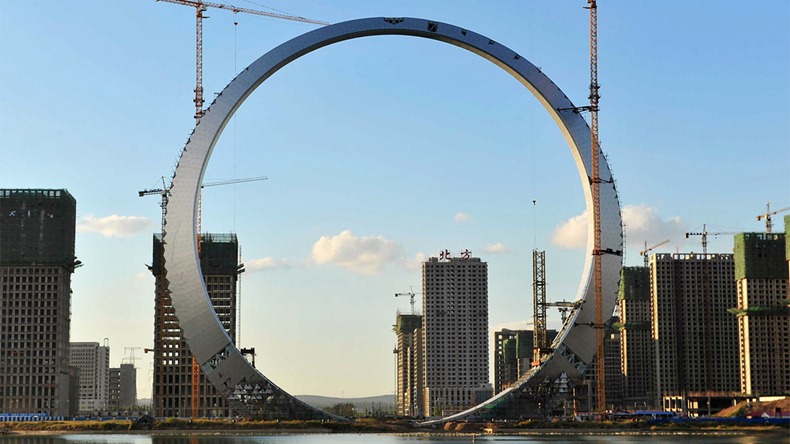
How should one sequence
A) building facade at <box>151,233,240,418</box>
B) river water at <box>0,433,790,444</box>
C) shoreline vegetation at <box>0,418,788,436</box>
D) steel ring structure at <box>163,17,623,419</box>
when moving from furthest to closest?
building facade at <box>151,233,240,418</box> < shoreline vegetation at <box>0,418,788,436</box> < steel ring structure at <box>163,17,623,419</box> < river water at <box>0,433,790,444</box>

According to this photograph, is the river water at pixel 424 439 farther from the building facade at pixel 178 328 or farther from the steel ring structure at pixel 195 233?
the building facade at pixel 178 328

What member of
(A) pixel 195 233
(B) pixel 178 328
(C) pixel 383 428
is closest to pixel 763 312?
(B) pixel 178 328

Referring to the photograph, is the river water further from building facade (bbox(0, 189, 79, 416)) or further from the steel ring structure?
building facade (bbox(0, 189, 79, 416))

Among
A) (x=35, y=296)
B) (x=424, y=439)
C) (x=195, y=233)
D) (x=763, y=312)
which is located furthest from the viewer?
(x=763, y=312)

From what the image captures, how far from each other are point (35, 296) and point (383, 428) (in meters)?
82.6

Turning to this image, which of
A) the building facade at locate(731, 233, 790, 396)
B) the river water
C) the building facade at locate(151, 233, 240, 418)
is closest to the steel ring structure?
the river water

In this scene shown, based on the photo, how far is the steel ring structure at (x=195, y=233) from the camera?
84000 mm

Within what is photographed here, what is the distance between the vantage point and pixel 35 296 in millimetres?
161750

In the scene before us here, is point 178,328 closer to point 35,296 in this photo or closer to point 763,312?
point 35,296

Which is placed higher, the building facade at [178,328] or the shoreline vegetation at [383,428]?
the building facade at [178,328]

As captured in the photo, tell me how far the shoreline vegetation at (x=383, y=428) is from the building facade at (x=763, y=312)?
97136 mm

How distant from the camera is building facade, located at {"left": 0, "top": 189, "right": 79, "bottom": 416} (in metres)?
156

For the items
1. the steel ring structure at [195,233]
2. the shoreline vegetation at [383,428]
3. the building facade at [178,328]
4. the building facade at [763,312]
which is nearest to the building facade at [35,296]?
the building facade at [178,328]

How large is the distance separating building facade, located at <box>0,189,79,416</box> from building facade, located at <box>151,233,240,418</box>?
40.2 ft
